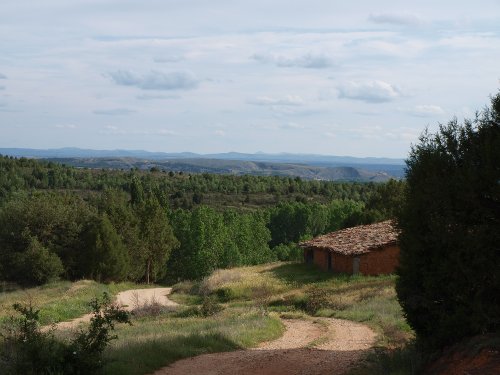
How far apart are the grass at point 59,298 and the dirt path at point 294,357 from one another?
1294 cm

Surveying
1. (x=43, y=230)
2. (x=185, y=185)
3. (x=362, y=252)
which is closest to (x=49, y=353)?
(x=362, y=252)

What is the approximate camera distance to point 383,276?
126 feet

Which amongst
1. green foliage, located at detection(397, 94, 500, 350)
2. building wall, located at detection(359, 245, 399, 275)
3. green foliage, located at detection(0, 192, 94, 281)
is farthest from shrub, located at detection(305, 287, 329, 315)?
green foliage, located at detection(0, 192, 94, 281)

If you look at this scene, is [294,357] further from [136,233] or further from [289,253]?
[289,253]

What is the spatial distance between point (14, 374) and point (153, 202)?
5045 cm

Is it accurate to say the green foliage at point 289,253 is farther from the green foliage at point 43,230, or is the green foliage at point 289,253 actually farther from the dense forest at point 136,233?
the green foliage at point 43,230

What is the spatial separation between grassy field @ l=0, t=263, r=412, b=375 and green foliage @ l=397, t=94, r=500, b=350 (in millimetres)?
5097

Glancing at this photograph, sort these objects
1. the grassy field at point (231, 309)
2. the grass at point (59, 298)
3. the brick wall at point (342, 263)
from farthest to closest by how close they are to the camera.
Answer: the brick wall at point (342, 263)
the grass at point (59, 298)
the grassy field at point (231, 309)

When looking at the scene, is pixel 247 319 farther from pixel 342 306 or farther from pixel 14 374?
pixel 14 374

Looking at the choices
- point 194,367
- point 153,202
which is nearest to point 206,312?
point 194,367

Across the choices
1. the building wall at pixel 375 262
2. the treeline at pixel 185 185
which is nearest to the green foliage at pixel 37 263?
the building wall at pixel 375 262

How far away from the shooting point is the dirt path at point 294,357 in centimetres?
1435

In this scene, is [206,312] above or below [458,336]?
below

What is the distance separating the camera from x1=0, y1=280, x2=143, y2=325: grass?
33250 mm
